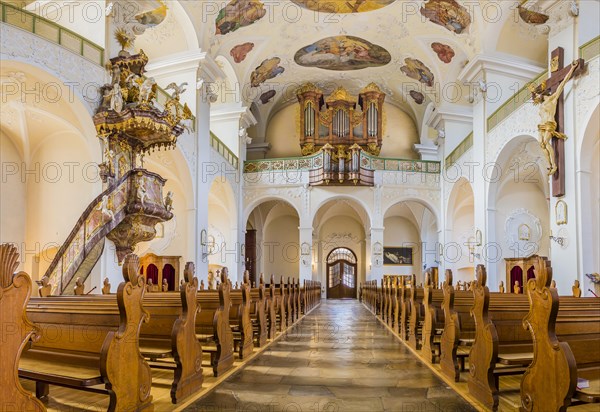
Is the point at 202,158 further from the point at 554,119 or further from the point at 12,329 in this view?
the point at 12,329

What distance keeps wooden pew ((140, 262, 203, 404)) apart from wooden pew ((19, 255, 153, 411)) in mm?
492

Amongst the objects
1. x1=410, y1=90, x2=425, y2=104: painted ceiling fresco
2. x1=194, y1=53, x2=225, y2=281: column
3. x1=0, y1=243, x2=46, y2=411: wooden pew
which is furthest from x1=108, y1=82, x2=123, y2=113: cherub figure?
x1=410, y1=90, x2=425, y2=104: painted ceiling fresco

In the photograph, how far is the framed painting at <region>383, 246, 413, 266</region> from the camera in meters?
26.7

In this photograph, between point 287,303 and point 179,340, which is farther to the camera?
point 287,303

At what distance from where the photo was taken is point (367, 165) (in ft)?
71.0

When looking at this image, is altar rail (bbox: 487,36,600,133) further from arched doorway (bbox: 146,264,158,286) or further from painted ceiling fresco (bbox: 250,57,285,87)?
arched doorway (bbox: 146,264,158,286)

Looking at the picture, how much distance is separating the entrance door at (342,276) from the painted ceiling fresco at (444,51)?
1197cm

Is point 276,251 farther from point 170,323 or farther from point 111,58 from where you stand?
point 170,323

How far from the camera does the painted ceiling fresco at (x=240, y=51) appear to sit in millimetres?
18859

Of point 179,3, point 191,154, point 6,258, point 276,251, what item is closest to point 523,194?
point 191,154

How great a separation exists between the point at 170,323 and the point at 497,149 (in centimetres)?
1236

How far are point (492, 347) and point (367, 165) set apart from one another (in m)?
17.5

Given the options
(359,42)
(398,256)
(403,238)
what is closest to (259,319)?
(359,42)

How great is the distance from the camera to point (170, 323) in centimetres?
527
